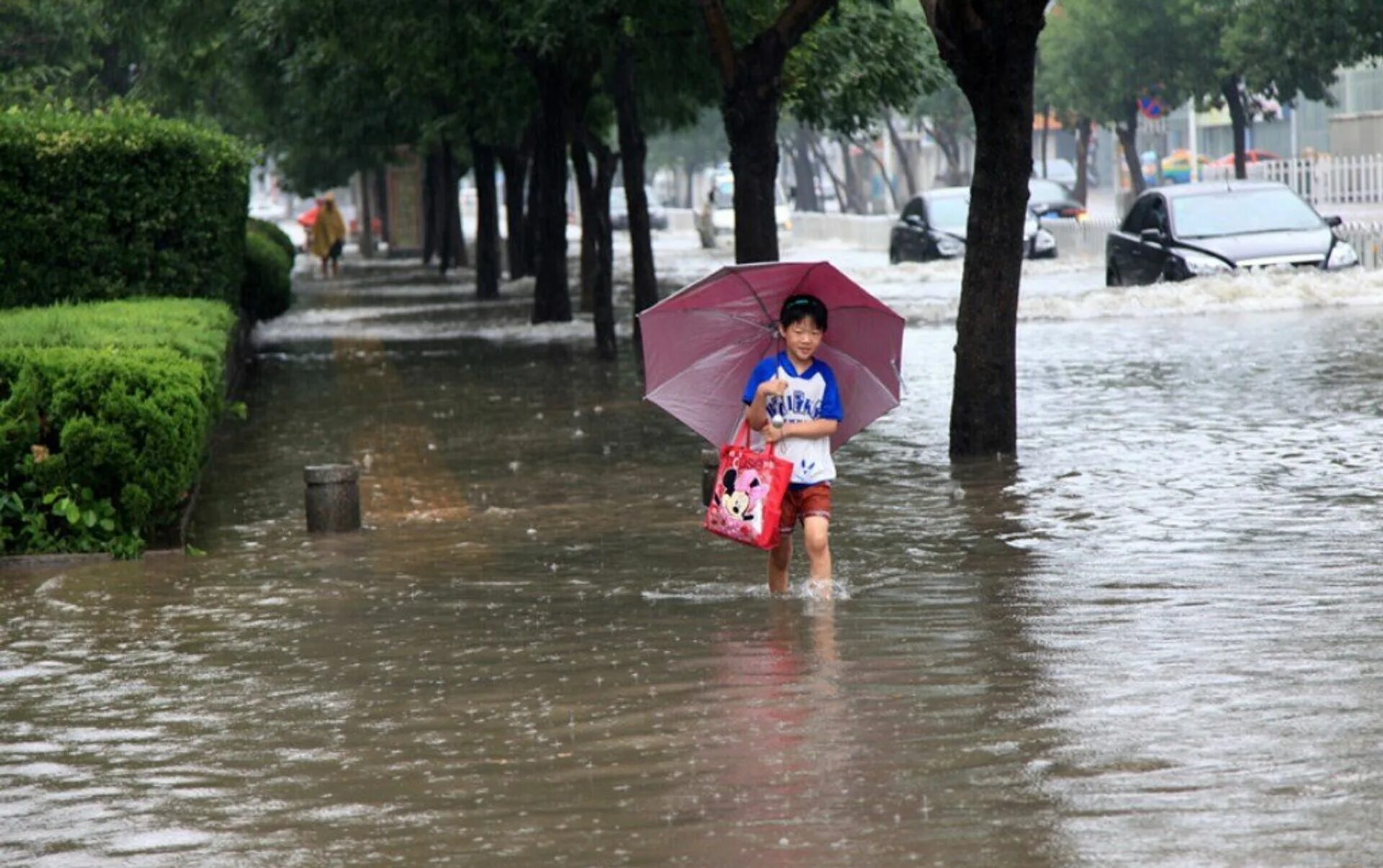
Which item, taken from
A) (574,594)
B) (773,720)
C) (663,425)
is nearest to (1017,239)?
(663,425)

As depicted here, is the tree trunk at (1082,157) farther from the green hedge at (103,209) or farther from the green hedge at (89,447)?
the green hedge at (89,447)

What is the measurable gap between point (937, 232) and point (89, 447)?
99.0 ft

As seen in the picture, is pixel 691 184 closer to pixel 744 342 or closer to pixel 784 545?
pixel 744 342

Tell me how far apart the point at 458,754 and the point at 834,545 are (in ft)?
14.8

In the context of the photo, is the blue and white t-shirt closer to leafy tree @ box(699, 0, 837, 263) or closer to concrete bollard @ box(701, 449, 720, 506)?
concrete bollard @ box(701, 449, 720, 506)

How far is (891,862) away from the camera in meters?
5.81

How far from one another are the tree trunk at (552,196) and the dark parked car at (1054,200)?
20198 millimetres

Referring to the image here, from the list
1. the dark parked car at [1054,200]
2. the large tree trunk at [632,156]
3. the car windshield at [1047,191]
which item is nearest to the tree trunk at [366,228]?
the car windshield at [1047,191]

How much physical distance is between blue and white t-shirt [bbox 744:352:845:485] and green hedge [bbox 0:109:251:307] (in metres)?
10.6

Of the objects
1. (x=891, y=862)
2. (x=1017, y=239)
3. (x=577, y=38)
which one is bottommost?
(x=891, y=862)

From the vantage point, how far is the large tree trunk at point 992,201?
45.0 feet

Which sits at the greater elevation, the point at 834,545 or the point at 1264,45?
the point at 1264,45

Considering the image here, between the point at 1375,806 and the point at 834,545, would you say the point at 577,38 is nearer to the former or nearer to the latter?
the point at 834,545

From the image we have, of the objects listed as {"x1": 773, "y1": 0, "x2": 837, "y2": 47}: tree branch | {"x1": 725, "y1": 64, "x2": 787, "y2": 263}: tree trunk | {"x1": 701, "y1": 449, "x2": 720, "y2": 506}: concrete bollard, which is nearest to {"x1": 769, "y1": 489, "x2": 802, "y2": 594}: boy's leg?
{"x1": 701, "y1": 449, "x2": 720, "y2": 506}: concrete bollard
